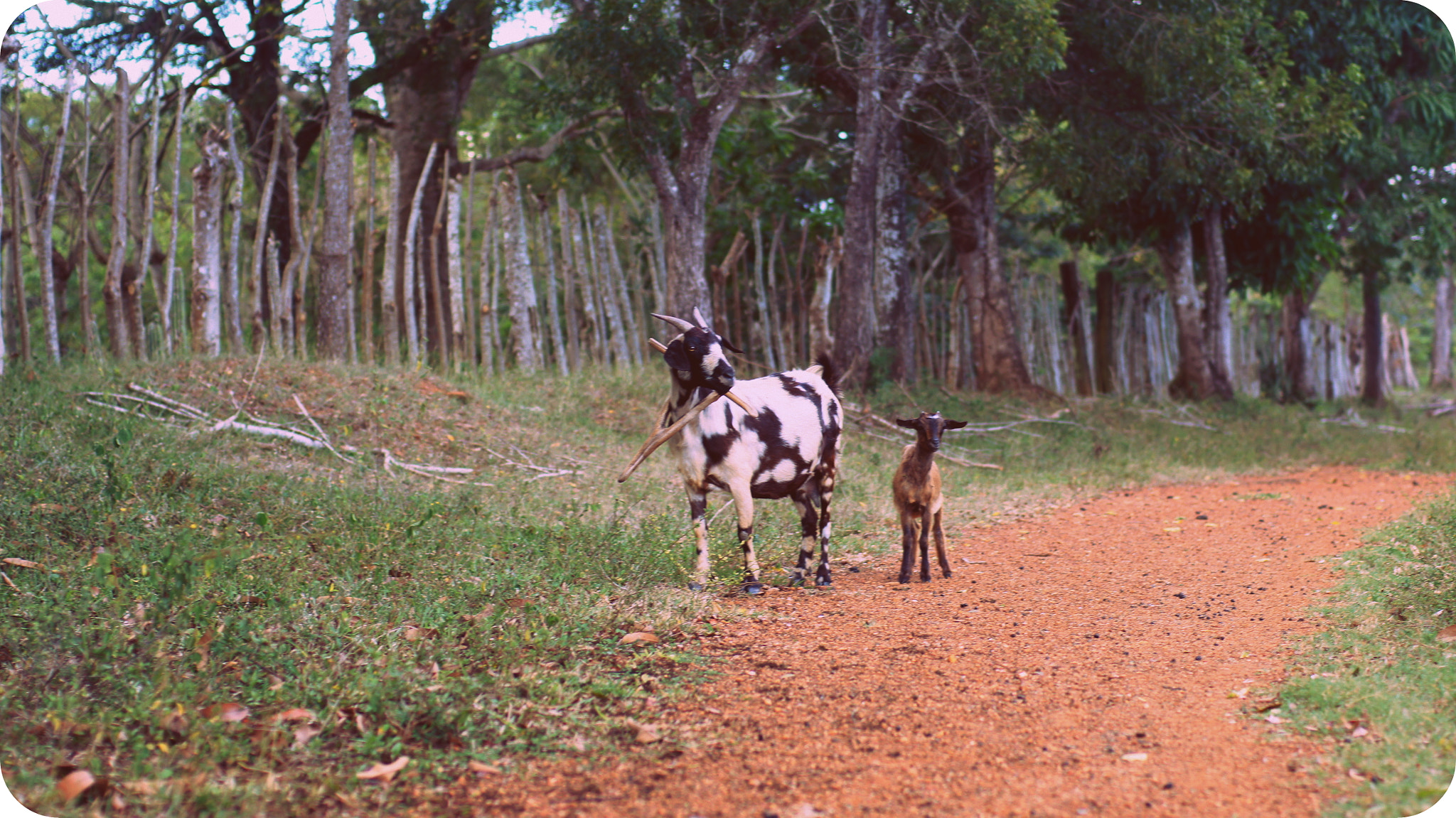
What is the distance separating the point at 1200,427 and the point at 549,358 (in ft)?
26.5

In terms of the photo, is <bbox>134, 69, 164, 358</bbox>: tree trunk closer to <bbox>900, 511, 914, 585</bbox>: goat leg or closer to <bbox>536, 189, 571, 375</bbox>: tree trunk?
<bbox>536, 189, 571, 375</bbox>: tree trunk

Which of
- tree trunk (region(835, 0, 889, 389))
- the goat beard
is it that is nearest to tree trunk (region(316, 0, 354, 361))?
tree trunk (region(835, 0, 889, 389))

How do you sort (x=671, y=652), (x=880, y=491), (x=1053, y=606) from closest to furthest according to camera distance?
1. (x=671, y=652)
2. (x=1053, y=606)
3. (x=880, y=491)

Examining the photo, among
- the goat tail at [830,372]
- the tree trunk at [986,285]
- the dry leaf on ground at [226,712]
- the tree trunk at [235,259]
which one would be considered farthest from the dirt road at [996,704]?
the tree trunk at [986,285]

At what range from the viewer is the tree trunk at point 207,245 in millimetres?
9031

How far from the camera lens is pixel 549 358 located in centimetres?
1350

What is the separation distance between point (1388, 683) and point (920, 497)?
2.39 metres

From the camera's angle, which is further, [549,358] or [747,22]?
[549,358]

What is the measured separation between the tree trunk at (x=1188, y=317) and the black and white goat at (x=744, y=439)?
39.1ft

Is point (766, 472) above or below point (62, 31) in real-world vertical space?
below

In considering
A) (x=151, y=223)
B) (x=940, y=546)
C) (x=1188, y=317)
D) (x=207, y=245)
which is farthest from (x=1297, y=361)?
(x=151, y=223)

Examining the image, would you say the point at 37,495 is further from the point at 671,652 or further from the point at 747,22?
the point at 747,22

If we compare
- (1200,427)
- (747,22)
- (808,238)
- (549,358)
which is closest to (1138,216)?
(1200,427)

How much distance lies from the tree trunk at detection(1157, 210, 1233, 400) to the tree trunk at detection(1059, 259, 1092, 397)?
1595mm
